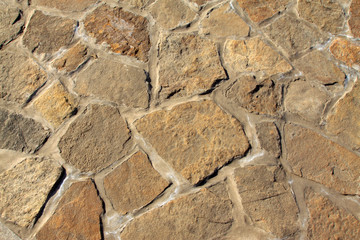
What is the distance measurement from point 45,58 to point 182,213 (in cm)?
111

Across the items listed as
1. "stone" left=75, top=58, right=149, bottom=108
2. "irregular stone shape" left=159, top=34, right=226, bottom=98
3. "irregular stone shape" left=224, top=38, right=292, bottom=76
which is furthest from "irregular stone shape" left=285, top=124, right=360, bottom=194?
"stone" left=75, top=58, right=149, bottom=108

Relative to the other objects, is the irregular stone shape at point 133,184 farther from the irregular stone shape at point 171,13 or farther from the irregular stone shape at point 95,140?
the irregular stone shape at point 171,13

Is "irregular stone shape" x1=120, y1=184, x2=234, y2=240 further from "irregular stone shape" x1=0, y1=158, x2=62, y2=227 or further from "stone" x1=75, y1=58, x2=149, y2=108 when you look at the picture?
"stone" x1=75, y1=58, x2=149, y2=108

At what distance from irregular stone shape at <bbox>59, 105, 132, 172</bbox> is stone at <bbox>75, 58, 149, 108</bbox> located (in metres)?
0.09

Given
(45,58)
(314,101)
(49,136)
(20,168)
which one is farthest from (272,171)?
(45,58)

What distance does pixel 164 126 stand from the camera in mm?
1663

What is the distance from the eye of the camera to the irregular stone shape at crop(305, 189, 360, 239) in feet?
4.87

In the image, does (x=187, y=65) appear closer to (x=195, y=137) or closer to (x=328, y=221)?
(x=195, y=137)

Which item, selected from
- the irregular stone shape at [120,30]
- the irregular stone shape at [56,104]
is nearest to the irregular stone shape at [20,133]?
the irregular stone shape at [56,104]

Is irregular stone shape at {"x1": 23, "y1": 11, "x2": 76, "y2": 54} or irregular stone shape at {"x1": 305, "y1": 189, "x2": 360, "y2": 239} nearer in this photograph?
irregular stone shape at {"x1": 305, "y1": 189, "x2": 360, "y2": 239}

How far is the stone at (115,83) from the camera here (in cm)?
172

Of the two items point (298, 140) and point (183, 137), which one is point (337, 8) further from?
point (183, 137)

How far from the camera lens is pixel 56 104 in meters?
1.69

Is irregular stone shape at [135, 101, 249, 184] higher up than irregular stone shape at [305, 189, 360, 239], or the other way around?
irregular stone shape at [135, 101, 249, 184]
